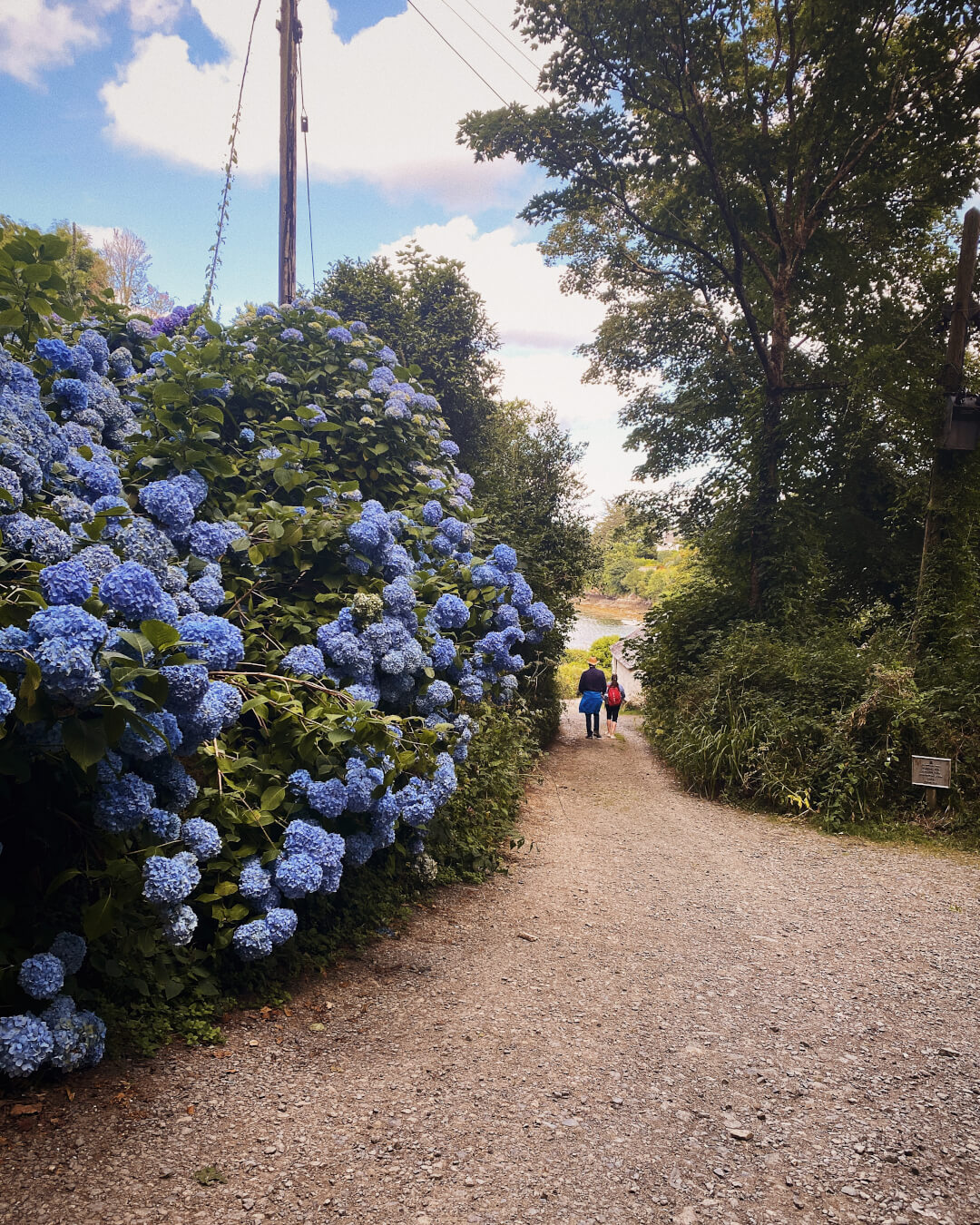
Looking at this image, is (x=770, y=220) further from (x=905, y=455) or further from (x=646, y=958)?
(x=646, y=958)

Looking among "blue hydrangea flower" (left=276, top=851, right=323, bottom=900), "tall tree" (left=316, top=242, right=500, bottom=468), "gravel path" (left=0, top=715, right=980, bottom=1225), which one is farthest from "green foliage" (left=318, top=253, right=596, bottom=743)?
"blue hydrangea flower" (left=276, top=851, right=323, bottom=900)

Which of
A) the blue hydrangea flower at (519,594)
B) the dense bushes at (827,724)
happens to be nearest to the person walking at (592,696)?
the dense bushes at (827,724)

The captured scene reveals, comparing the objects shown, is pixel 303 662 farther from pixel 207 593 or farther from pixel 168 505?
pixel 168 505

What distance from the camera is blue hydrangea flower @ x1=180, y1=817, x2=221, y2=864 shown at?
7.63 feet

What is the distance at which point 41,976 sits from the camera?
6.48 feet

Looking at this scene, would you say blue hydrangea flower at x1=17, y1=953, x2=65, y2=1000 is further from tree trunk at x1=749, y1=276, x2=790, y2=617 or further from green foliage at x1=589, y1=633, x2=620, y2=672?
green foliage at x1=589, y1=633, x2=620, y2=672

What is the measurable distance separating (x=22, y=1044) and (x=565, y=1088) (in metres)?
1.67

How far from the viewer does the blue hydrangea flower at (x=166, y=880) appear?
2.14 m

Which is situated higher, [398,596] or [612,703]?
[398,596]

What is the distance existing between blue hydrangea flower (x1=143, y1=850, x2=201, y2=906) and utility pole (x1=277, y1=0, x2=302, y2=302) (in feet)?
24.2

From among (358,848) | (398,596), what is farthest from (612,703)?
(358,848)

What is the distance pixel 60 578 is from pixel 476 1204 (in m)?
1.97

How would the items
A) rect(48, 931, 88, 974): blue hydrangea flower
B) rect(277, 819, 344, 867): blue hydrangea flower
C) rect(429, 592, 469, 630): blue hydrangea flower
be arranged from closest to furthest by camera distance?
rect(48, 931, 88, 974): blue hydrangea flower, rect(277, 819, 344, 867): blue hydrangea flower, rect(429, 592, 469, 630): blue hydrangea flower

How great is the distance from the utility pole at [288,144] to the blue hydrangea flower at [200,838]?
720cm
